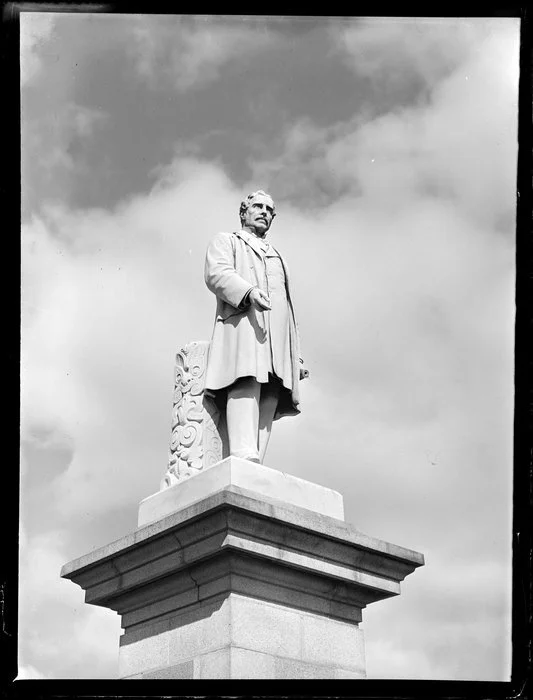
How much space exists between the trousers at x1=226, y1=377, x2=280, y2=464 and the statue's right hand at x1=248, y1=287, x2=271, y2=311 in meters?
0.71

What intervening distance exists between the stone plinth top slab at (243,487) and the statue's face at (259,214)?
2.74m

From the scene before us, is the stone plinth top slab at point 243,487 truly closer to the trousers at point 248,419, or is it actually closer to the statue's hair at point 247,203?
the trousers at point 248,419

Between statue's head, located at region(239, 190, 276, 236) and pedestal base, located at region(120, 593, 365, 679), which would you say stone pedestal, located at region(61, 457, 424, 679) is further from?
statue's head, located at region(239, 190, 276, 236)

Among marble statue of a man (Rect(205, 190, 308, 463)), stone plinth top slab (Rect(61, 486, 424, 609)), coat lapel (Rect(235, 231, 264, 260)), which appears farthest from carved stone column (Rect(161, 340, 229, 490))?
coat lapel (Rect(235, 231, 264, 260))

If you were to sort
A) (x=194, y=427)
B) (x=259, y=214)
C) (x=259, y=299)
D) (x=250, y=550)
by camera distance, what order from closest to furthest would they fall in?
(x=250, y=550)
(x=259, y=299)
(x=194, y=427)
(x=259, y=214)

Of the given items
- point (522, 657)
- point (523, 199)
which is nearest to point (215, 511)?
point (522, 657)

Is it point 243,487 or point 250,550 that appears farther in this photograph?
point 243,487

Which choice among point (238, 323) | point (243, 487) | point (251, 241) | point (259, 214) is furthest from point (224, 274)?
point (243, 487)

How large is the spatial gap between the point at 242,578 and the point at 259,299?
2.72 meters

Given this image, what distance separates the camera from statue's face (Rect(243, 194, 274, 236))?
1143cm

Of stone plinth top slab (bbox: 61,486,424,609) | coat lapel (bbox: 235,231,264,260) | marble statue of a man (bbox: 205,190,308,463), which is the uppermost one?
coat lapel (bbox: 235,231,264,260)

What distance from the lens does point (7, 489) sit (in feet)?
27.3

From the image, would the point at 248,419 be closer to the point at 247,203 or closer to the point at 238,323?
the point at 238,323

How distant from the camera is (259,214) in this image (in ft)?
37.5
